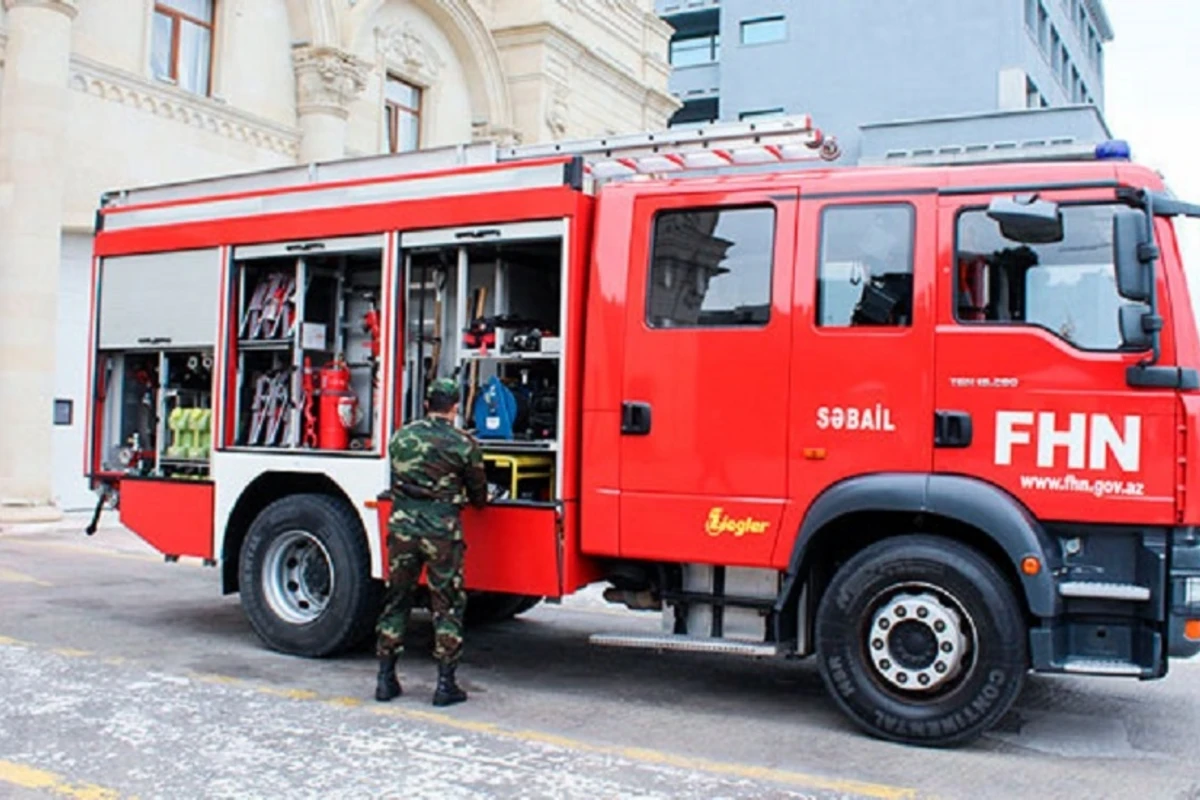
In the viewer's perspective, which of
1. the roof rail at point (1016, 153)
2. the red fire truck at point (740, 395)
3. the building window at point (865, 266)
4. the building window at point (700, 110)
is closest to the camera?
the red fire truck at point (740, 395)

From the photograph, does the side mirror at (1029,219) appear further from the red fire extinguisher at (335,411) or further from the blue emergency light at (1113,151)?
the red fire extinguisher at (335,411)

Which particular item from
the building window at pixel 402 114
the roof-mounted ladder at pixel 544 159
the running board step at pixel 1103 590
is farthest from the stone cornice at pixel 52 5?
the running board step at pixel 1103 590

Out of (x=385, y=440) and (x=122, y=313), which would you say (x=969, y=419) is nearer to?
(x=385, y=440)

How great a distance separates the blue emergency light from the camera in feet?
19.6

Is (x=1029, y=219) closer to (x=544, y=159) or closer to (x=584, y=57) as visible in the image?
(x=544, y=159)

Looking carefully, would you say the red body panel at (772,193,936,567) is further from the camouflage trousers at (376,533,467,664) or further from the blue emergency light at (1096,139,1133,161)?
the camouflage trousers at (376,533,467,664)

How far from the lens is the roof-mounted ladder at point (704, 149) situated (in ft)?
22.3

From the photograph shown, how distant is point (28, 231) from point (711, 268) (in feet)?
36.7

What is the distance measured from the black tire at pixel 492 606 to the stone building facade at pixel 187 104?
8.09 m

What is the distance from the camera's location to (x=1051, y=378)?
5719 millimetres

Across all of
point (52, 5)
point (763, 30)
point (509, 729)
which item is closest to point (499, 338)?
point (509, 729)

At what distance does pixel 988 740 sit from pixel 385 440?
3967mm

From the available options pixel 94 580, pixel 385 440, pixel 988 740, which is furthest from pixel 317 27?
pixel 988 740

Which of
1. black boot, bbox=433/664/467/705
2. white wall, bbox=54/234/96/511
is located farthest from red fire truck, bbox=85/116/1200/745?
white wall, bbox=54/234/96/511
